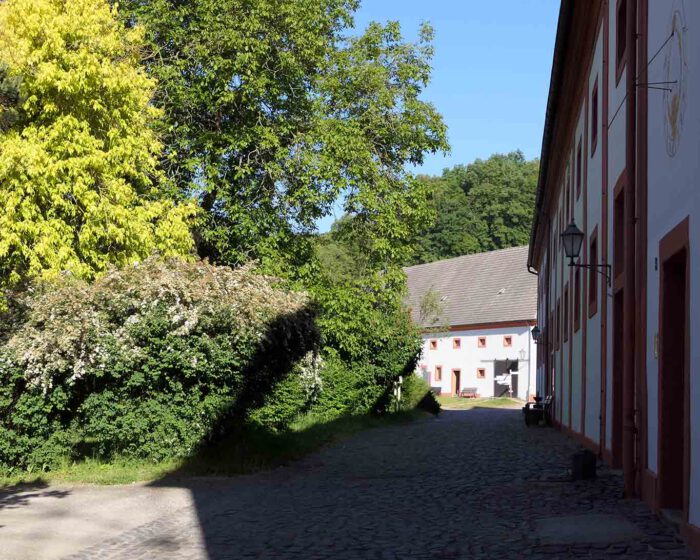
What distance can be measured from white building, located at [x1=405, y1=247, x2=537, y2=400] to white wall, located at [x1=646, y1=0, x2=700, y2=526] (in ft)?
142

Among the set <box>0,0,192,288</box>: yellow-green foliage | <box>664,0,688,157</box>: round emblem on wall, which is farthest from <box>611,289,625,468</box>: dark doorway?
<box>0,0,192,288</box>: yellow-green foliage

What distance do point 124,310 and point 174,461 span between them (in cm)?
225

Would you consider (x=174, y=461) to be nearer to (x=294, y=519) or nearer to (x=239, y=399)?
(x=239, y=399)

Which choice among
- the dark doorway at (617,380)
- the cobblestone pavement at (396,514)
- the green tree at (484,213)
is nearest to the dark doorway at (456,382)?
the green tree at (484,213)

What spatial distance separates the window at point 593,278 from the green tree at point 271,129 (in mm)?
10431

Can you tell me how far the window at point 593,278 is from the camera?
15.8 metres

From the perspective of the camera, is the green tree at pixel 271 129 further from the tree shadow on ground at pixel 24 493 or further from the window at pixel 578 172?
the tree shadow on ground at pixel 24 493

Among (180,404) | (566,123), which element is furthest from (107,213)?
(566,123)

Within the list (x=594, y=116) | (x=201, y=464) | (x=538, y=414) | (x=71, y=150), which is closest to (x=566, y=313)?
(x=538, y=414)

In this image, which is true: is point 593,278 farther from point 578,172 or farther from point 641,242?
point 641,242

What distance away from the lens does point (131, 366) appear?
13.3m

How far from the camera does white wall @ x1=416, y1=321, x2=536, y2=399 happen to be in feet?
189

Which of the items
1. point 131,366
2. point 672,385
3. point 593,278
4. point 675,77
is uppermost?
point 675,77

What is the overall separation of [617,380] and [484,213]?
70.1 meters
